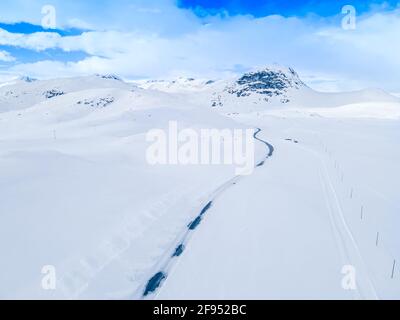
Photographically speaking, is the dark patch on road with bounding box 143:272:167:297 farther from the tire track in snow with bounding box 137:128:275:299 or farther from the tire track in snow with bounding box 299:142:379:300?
the tire track in snow with bounding box 299:142:379:300

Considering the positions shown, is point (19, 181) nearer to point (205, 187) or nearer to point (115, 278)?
point (115, 278)

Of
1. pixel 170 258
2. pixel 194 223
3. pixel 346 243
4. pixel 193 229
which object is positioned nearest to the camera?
pixel 170 258

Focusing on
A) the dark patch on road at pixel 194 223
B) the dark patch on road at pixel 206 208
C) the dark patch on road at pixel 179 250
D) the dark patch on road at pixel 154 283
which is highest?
the dark patch on road at pixel 206 208

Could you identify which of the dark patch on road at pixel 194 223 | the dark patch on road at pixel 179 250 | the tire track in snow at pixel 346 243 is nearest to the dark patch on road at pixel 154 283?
the dark patch on road at pixel 179 250

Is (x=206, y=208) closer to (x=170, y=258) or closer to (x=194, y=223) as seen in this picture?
(x=194, y=223)

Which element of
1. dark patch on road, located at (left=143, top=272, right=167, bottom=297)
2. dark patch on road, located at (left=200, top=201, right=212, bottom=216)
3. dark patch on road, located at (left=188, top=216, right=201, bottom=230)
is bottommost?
dark patch on road, located at (left=143, top=272, right=167, bottom=297)

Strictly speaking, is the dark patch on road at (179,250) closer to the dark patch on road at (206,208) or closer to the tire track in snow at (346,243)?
the dark patch on road at (206,208)

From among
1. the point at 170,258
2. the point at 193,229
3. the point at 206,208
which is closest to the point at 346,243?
the point at 193,229

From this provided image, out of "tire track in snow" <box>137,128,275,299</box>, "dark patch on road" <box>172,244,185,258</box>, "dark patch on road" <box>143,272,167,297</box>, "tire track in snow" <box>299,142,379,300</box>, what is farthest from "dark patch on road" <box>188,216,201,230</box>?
"tire track in snow" <box>299,142,379,300</box>

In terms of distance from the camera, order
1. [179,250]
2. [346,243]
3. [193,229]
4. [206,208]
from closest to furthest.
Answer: [179,250]
[346,243]
[193,229]
[206,208]

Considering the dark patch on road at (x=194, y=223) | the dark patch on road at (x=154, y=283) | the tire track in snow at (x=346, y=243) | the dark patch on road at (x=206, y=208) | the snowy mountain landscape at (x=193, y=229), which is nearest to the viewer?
the dark patch on road at (x=154, y=283)

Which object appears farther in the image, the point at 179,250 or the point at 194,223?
the point at 194,223
